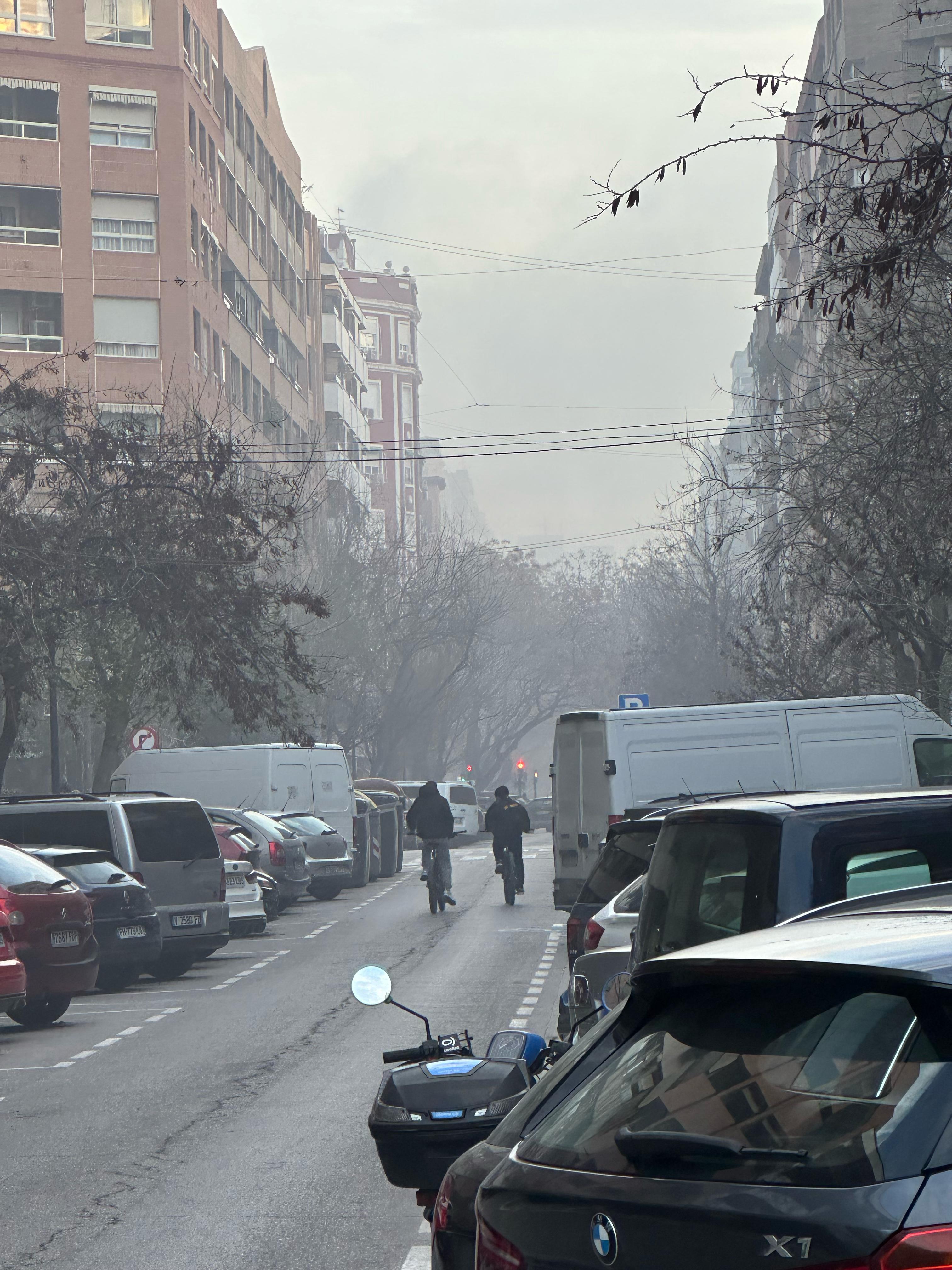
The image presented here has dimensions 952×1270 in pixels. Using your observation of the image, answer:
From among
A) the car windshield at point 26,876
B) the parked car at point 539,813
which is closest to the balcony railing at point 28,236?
the parked car at point 539,813

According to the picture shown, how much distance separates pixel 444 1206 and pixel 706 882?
2.38m

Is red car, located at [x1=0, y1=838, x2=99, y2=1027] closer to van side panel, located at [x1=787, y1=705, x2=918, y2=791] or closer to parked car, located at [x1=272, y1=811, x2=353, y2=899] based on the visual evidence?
van side panel, located at [x1=787, y1=705, x2=918, y2=791]

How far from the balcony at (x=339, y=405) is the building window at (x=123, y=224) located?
32.1 meters

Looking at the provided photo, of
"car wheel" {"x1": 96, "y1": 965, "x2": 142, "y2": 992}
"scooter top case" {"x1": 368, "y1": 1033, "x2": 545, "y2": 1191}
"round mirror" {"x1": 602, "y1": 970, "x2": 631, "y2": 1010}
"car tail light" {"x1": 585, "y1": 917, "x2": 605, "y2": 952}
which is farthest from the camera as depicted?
"car wheel" {"x1": 96, "y1": 965, "x2": 142, "y2": 992}

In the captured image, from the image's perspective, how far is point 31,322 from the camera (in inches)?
2119

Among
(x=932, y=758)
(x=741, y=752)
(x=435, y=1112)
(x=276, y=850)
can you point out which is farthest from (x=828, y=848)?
(x=276, y=850)

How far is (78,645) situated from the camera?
34.0m

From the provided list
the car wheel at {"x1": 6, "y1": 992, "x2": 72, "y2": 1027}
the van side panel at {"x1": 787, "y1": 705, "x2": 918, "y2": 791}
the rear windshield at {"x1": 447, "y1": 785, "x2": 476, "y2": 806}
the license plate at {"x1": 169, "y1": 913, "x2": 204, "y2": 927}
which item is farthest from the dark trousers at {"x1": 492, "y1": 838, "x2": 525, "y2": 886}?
the rear windshield at {"x1": 447, "y1": 785, "x2": 476, "y2": 806}

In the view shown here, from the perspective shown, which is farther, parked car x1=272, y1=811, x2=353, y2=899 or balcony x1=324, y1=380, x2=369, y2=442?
balcony x1=324, y1=380, x2=369, y2=442

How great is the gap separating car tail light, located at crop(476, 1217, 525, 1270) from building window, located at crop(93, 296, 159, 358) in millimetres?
53329

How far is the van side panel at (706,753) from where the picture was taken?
22.1 metres

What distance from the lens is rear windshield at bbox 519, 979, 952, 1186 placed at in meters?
2.48

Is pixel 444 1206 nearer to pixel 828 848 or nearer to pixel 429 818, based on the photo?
pixel 828 848

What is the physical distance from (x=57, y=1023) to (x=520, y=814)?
1453 centimetres
